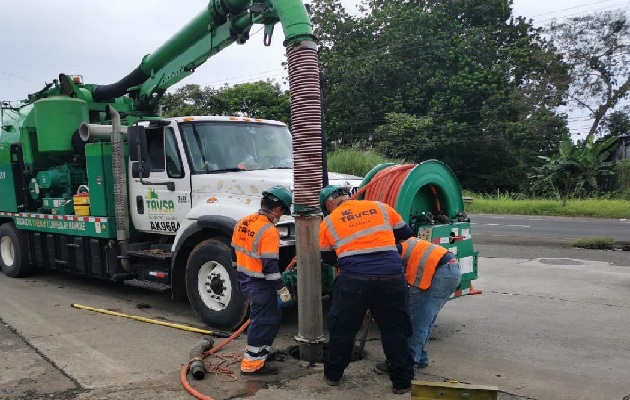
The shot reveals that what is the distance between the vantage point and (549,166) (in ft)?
90.7

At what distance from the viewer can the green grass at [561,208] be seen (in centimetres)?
2205

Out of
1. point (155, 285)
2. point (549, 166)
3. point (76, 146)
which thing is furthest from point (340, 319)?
point (549, 166)

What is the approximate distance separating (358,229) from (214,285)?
7.93 feet

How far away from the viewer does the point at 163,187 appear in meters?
7.07

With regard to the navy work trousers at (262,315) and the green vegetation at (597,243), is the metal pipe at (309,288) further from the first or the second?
the green vegetation at (597,243)

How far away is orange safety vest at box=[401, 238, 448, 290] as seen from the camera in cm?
477

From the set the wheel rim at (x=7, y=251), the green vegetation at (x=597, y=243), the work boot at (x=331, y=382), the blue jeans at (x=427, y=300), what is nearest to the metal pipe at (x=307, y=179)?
the work boot at (x=331, y=382)

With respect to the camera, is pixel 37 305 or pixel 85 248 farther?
pixel 85 248

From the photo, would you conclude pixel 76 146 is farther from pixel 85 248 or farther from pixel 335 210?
pixel 335 210

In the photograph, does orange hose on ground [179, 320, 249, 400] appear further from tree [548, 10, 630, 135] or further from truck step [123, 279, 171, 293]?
tree [548, 10, 630, 135]

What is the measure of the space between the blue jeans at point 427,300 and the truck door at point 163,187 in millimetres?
3115

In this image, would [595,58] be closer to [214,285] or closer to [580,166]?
[580,166]

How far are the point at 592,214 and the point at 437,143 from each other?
12.2m

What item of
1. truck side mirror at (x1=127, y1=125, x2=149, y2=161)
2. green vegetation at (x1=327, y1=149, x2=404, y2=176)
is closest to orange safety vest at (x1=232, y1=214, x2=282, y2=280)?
truck side mirror at (x1=127, y1=125, x2=149, y2=161)
